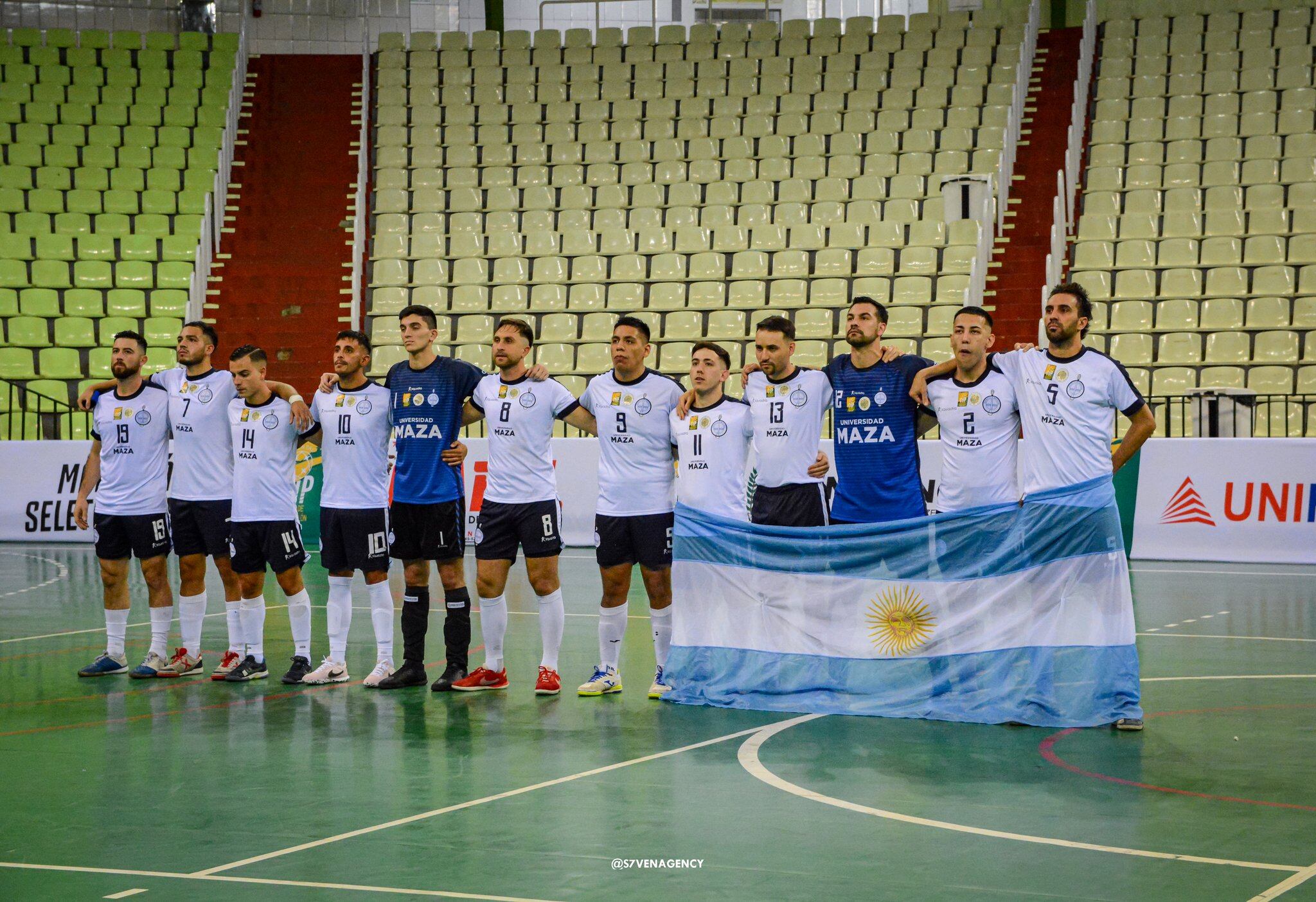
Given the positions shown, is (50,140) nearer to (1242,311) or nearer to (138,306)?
(138,306)

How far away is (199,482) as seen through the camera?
31.2ft

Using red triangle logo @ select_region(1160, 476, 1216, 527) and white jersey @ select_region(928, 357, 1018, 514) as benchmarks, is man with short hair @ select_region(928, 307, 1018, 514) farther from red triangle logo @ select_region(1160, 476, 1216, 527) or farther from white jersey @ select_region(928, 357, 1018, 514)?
red triangle logo @ select_region(1160, 476, 1216, 527)

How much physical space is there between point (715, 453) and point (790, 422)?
488 millimetres

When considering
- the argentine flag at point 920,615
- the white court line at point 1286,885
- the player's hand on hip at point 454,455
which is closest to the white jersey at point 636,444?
the argentine flag at point 920,615

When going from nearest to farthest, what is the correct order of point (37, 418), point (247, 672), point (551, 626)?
point (551, 626)
point (247, 672)
point (37, 418)

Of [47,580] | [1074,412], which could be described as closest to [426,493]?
[1074,412]

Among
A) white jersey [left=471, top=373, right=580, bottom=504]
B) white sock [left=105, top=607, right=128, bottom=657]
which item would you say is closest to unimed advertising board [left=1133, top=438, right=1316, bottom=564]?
white jersey [left=471, top=373, right=580, bottom=504]

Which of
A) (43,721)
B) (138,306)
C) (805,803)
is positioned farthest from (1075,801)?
(138,306)

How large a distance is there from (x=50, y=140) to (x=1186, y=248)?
1829cm

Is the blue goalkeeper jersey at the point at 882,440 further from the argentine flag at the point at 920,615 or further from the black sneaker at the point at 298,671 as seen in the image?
the black sneaker at the point at 298,671

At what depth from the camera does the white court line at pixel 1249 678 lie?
886cm

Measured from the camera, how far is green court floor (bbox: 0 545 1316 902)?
488cm

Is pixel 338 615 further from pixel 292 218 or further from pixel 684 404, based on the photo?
pixel 292 218

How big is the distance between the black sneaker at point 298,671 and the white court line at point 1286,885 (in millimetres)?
6162
